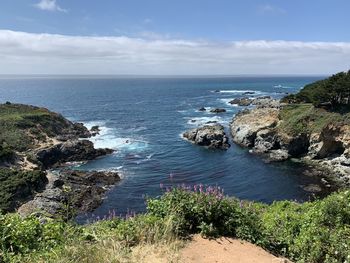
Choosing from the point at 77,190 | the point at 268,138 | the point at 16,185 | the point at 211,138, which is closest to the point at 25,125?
the point at 16,185

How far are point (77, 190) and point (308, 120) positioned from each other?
3653 cm

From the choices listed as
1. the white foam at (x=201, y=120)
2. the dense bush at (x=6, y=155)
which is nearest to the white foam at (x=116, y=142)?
the dense bush at (x=6, y=155)

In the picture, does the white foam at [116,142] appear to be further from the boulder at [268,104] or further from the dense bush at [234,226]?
the dense bush at [234,226]

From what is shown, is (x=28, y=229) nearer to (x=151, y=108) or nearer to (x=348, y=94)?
(x=348, y=94)

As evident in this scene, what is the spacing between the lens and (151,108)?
118125 mm

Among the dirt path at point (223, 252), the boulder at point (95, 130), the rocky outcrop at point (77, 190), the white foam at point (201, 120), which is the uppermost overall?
the dirt path at point (223, 252)

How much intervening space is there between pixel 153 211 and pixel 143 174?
1491 inches

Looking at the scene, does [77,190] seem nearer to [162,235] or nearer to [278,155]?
[278,155]

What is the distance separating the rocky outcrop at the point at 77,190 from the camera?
1307 inches

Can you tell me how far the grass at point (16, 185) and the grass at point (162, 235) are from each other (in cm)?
2868

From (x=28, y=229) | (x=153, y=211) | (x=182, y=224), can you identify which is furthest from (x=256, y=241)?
(x=28, y=229)

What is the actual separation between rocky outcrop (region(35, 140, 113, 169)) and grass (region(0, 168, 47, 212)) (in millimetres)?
10835

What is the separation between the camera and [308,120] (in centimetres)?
5650

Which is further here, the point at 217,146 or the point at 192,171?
the point at 217,146
